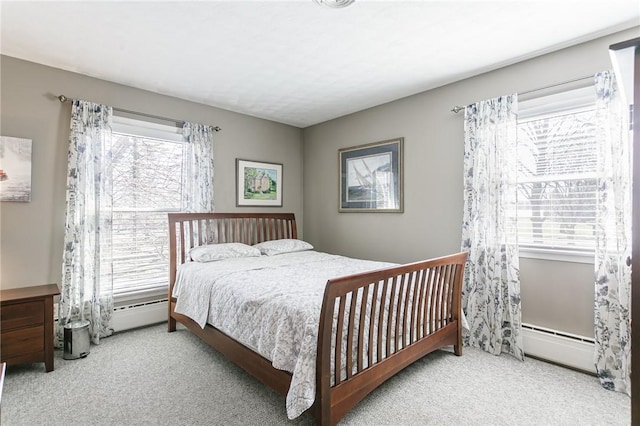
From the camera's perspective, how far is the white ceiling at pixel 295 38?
2.07 m

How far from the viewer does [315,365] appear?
5.54 feet

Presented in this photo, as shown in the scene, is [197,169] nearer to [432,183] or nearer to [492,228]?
[432,183]

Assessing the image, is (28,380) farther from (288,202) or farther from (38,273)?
(288,202)

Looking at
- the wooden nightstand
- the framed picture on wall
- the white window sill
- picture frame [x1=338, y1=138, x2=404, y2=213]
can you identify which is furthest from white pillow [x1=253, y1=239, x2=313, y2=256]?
the white window sill

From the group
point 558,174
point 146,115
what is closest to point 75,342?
point 146,115

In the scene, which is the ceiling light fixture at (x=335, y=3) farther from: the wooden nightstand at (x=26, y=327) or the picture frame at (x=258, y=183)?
the wooden nightstand at (x=26, y=327)

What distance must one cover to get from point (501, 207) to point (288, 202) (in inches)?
116

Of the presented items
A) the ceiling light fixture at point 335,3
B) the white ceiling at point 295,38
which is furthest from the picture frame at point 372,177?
the ceiling light fixture at point 335,3

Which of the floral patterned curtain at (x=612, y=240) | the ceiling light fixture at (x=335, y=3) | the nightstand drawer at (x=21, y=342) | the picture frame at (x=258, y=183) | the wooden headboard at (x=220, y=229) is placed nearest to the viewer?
the ceiling light fixture at (x=335, y=3)

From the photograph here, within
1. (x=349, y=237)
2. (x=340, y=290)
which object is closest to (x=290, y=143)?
(x=349, y=237)

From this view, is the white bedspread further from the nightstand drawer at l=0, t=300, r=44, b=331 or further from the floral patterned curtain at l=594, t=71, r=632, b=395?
the floral patterned curtain at l=594, t=71, r=632, b=395

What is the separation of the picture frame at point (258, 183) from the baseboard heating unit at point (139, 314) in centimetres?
154

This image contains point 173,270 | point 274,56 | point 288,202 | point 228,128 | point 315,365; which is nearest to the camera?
point 315,365

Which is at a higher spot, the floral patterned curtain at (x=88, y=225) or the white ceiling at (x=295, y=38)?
the white ceiling at (x=295, y=38)
